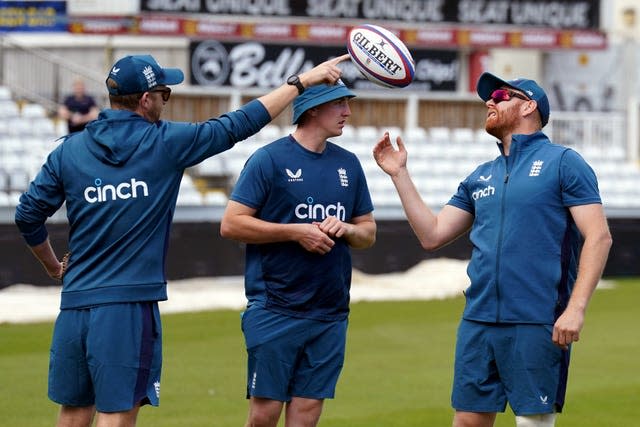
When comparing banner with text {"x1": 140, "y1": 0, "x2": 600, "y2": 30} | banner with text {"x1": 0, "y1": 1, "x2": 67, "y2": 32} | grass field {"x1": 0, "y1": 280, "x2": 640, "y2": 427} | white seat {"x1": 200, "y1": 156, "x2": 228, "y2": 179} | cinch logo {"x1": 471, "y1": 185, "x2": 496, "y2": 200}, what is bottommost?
grass field {"x1": 0, "y1": 280, "x2": 640, "y2": 427}

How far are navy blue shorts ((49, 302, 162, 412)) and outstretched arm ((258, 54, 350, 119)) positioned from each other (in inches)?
42.6

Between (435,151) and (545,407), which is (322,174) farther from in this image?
(435,151)

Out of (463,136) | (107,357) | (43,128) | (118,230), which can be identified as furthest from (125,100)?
(463,136)

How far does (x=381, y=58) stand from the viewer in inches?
294

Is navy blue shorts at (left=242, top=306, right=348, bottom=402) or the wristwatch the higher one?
the wristwatch

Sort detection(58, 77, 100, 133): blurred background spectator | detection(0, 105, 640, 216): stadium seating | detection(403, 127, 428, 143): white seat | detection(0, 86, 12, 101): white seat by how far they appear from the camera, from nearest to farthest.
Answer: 1. detection(0, 105, 640, 216): stadium seating
2. detection(58, 77, 100, 133): blurred background spectator
3. detection(0, 86, 12, 101): white seat
4. detection(403, 127, 428, 143): white seat

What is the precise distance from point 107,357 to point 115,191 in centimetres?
75

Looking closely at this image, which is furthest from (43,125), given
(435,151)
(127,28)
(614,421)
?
(614,421)

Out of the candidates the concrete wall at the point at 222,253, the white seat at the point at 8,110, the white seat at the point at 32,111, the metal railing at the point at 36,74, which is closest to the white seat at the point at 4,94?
the white seat at the point at 8,110

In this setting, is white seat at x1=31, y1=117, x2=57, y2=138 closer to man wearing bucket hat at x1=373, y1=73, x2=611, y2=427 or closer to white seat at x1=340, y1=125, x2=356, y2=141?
white seat at x1=340, y1=125, x2=356, y2=141

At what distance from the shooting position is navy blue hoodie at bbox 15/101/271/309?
6.14 metres

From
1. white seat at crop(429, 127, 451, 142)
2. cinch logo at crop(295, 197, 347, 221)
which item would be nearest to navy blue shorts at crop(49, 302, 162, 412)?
cinch logo at crop(295, 197, 347, 221)

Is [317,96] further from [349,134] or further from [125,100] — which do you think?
[349,134]

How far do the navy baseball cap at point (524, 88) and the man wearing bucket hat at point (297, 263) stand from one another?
75 cm
